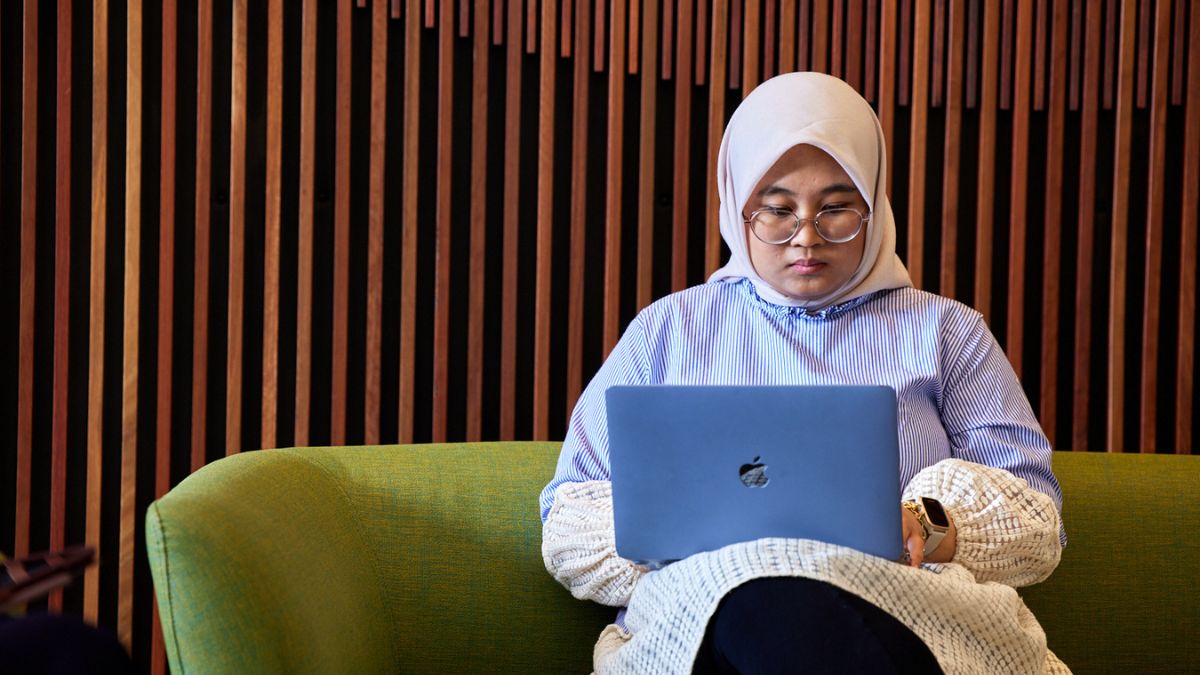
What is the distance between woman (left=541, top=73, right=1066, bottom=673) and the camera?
6.21ft

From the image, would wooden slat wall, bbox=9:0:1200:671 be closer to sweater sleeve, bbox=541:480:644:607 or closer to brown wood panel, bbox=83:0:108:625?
brown wood panel, bbox=83:0:108:625

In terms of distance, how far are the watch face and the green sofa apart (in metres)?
0.52

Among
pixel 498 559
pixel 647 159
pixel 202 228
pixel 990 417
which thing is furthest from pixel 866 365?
pixel 202 228

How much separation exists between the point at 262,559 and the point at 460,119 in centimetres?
155

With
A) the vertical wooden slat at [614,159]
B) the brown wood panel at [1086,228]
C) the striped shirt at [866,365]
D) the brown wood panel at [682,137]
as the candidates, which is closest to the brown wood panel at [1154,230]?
the brown wood panel at [1086,228]

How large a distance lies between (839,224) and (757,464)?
713mm

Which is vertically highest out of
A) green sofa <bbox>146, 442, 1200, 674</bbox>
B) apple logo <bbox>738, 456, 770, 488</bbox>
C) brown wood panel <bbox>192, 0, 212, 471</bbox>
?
brown wood panel <bbox>192, 0, 212, 471</bbox>

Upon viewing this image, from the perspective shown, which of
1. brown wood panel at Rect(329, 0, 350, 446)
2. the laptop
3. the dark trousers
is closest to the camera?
the dark trousers

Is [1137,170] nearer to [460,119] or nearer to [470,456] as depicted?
[460,119]

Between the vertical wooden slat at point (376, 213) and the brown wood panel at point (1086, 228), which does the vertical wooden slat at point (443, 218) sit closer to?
the vertical wooden slat at point (376, 213)

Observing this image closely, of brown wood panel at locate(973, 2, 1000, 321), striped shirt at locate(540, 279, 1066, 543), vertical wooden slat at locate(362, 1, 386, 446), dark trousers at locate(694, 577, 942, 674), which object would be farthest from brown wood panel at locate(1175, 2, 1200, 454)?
vertical wooden slat at locate(362, 1, 386, 446)

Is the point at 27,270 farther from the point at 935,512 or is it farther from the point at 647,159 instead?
the point at 935,512

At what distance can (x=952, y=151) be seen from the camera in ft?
10.0

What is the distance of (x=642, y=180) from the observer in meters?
2.97
